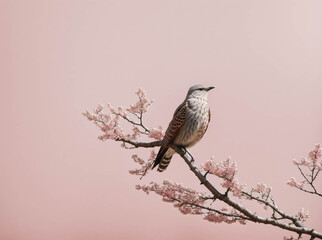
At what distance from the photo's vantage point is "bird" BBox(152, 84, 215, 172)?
13.9 feet

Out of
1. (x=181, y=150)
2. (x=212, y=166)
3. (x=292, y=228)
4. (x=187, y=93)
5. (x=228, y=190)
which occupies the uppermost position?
(x=187, y=93)

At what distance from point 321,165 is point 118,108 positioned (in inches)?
87.1

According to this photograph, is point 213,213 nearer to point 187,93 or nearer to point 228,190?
point 228,190

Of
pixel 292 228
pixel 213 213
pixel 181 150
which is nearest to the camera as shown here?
pixel 292 228

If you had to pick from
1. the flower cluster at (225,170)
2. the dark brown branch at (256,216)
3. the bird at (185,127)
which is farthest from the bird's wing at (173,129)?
the flower cluster at (225,170)

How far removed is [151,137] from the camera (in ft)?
13.1

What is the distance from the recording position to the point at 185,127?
14.2 feet

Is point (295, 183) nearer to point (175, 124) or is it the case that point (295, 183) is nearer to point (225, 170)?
point (225, 170)

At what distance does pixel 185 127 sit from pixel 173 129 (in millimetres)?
173

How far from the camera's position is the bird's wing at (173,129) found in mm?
4160

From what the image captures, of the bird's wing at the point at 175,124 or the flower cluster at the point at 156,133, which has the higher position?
the bird's wing at the point at 175,124

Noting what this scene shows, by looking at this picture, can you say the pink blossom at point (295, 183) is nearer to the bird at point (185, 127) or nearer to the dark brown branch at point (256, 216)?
the dark brown branch at point (256, 216)

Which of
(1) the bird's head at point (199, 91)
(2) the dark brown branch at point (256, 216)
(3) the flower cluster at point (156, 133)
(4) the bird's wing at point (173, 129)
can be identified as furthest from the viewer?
(1) the bird's head at point (199, 91)

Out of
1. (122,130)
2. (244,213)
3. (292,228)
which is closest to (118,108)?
(122,130)
